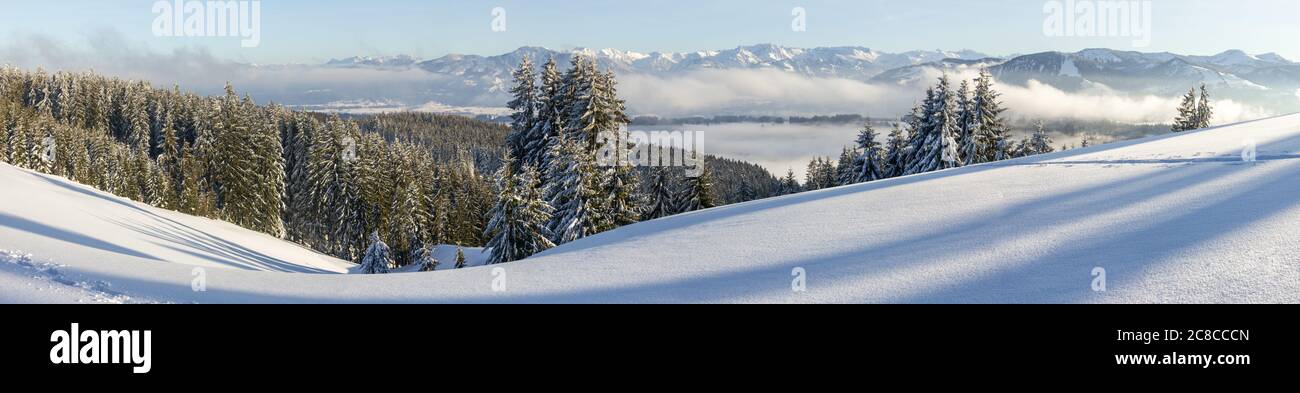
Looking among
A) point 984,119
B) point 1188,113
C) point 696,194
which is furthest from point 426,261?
point 1188,113

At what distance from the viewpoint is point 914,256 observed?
7125 mm

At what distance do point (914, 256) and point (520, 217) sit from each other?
2273cm

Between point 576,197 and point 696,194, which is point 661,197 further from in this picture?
point 576,197

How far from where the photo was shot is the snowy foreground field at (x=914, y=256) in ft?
18.7

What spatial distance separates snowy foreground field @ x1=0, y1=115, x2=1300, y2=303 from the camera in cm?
571

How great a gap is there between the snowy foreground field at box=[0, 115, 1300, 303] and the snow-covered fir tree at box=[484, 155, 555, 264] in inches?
638

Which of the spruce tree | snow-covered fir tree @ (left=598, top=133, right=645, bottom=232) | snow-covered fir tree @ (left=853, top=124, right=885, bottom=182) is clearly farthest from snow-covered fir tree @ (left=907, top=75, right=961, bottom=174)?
the spruce tree

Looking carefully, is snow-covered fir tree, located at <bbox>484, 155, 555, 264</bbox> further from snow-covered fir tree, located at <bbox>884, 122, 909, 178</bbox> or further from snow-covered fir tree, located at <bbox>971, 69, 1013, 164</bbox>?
snow-covered fir tree, located at <bbox>971, 69, 1013, 164</bbox>

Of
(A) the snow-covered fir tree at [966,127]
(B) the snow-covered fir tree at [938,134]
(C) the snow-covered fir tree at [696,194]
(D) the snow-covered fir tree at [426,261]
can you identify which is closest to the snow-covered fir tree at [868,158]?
(B) the snow-covered fir tree at [938,134]

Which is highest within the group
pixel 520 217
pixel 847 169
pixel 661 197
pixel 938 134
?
pixel 938 134
